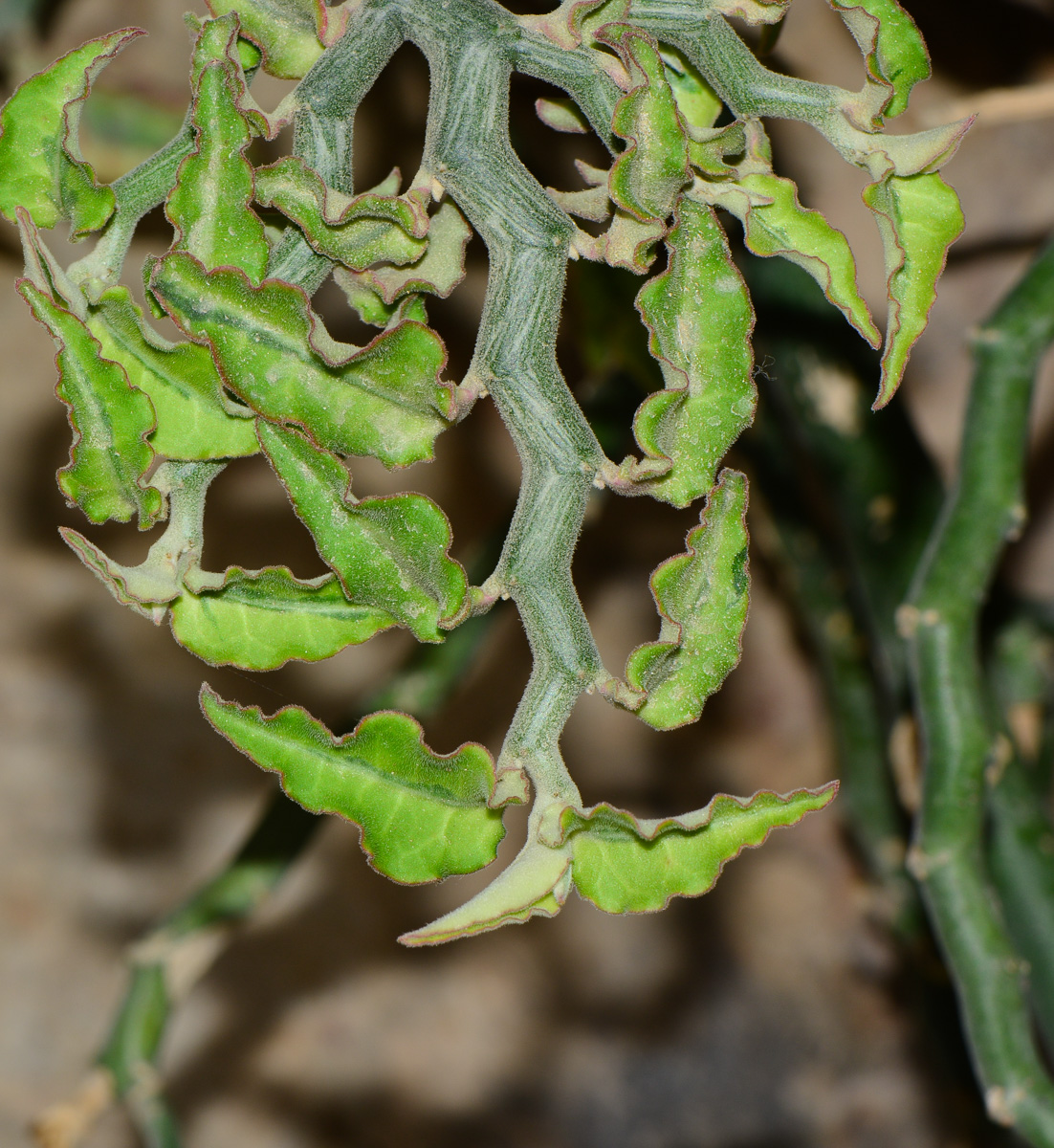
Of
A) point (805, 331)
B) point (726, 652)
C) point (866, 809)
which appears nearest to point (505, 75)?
point (726, 652)

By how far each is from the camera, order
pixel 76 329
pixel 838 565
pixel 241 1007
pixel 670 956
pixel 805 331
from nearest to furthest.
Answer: pixel 76 329
pixel 805 331
pixel 838 565
pixel 241 1007
pixel 670 956

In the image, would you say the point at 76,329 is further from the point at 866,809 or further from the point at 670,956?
the point at 670,956

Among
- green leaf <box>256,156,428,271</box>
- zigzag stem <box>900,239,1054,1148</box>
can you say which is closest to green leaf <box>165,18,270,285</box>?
green leaf <box>256,156,428,271</box>

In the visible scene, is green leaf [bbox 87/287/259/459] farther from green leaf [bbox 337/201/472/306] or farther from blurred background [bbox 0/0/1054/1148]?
blurred background [bbox 0/0/1054/1148]

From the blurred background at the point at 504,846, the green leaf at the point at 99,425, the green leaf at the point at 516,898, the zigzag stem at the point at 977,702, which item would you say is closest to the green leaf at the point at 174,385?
the green leaf at the point at 99,425

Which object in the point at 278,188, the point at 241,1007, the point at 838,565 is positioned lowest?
the point at 241,1007

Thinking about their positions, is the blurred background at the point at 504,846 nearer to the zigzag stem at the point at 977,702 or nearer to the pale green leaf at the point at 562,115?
the zigzag stem at the point at 977,702

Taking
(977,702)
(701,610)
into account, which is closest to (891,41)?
(701,610)

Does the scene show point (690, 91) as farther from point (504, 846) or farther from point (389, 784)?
point (504, 846)
